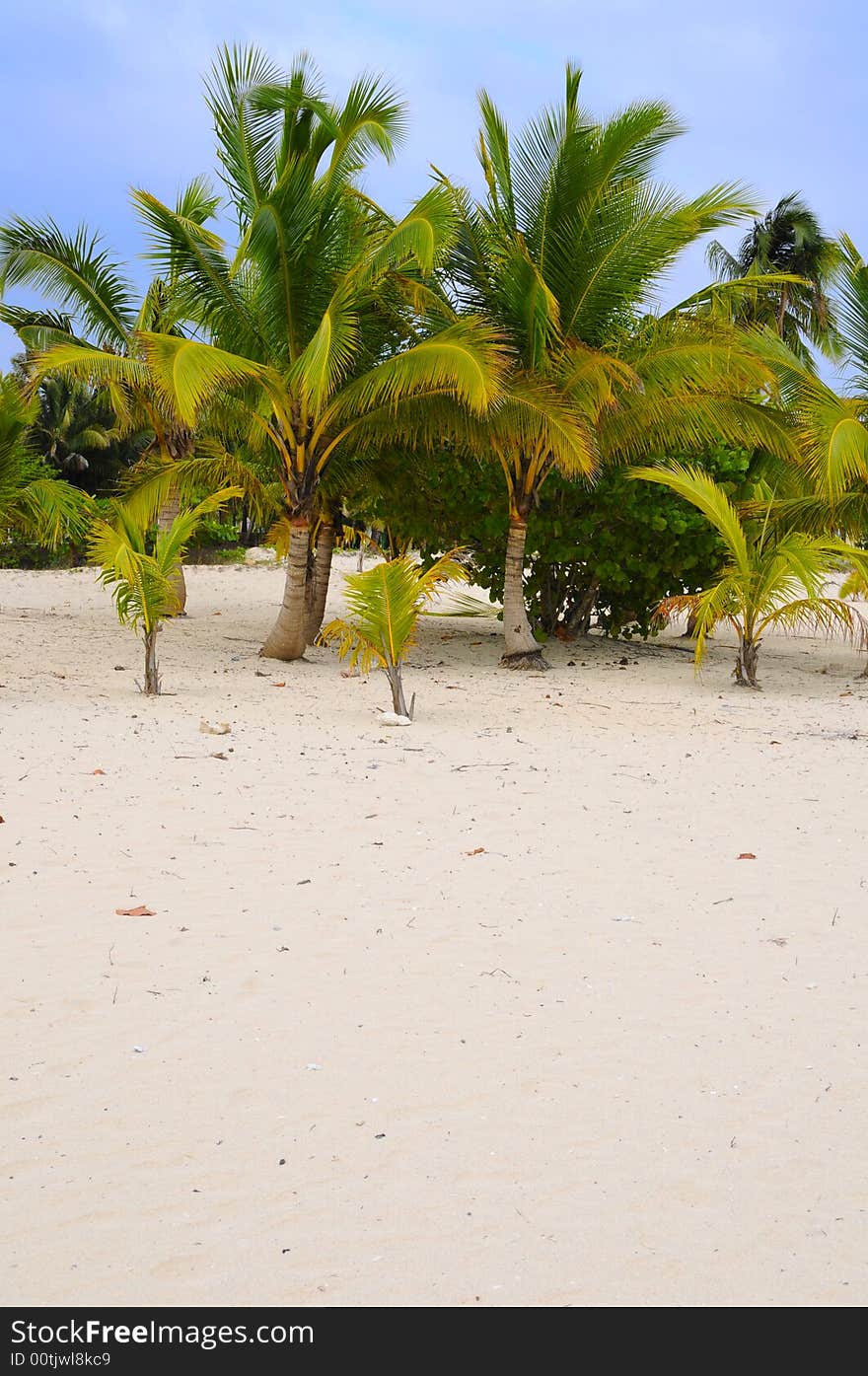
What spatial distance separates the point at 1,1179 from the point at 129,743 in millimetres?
4986

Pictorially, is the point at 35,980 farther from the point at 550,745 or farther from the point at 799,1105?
the point at 550,745

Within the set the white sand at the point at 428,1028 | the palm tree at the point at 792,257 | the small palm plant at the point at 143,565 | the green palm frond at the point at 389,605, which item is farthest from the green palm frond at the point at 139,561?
the palm tree at the point at 792,257

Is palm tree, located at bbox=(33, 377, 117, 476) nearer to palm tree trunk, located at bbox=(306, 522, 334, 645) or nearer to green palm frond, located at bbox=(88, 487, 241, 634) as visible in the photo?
palm tree trunk, located at bbox=(306, 522, 334, 645)

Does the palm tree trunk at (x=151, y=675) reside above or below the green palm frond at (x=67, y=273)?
below

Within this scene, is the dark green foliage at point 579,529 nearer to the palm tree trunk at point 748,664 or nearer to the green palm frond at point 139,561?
the palm tree trunk at point 748,664

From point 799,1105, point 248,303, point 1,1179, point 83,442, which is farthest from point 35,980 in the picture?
point 83,442

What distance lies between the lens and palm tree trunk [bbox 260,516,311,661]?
40.2 ft

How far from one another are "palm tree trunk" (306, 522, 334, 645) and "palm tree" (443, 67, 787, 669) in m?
2.57

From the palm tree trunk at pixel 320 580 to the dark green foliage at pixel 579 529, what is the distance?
98 cm

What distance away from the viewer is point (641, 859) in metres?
5.40

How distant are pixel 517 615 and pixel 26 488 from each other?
270 inches

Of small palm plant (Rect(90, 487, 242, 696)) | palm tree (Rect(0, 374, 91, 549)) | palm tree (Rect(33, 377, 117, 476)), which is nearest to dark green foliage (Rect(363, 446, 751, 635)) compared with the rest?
palm tree (Rect(0, 374, 91, 549))

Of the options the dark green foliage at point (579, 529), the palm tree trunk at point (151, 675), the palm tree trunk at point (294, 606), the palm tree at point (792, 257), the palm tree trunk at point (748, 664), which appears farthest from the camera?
the palm tree at point (792, 257)

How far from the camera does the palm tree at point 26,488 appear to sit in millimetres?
13953
